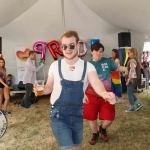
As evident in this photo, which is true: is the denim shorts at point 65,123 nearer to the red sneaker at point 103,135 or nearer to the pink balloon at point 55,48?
the red sneaker at point 103,135

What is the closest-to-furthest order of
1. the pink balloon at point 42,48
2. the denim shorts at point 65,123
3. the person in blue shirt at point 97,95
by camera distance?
the denim shorts at point 65,123 < the person in blue shirt at point 97,95 < the pink balloon at point 42,48

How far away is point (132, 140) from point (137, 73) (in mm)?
1539

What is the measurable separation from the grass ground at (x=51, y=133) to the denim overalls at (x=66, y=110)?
46.5 inches

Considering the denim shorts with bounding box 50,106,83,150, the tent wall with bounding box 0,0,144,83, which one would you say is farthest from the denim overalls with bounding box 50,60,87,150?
the tent wall with bounding box 0,0,144,83

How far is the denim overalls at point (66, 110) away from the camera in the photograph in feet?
5.17

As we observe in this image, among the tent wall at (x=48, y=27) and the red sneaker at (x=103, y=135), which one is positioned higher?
the tent wall at (x=48, y=27)

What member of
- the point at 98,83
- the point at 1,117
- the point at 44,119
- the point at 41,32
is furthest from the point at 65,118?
the point at 41,32

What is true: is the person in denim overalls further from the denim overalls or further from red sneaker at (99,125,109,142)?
red sneaker at (99,125,109,142)

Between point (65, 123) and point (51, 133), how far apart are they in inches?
66.1

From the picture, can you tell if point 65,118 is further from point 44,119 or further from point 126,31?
point 126,31

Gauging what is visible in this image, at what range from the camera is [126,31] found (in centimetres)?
661

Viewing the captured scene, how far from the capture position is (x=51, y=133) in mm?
3170

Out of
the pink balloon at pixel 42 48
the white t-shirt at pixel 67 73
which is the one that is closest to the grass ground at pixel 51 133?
the white t-shirt at pixel 67 73

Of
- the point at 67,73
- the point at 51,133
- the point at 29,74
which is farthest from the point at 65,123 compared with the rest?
the point at 29,74
